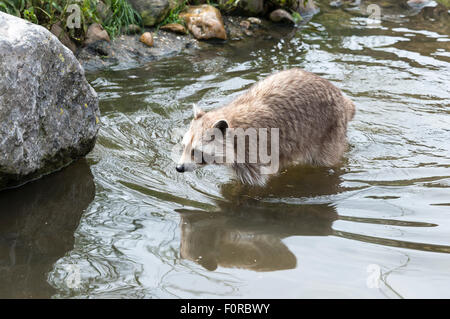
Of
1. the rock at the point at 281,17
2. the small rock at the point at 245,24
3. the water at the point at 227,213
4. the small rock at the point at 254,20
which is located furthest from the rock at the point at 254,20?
the water at the point at 227,213

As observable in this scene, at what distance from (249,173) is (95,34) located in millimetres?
3640

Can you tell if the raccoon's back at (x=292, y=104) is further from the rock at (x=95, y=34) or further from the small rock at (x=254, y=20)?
the small rock at (x=254, y=20)

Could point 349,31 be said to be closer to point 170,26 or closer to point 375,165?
point 170,26

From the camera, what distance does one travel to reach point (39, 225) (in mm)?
3764

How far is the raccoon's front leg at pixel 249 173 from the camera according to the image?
4480mm

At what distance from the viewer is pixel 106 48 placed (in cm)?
707

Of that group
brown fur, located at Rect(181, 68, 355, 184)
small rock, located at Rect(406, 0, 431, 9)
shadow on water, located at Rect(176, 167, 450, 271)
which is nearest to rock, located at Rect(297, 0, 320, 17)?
small rock, located at Rect(406, 0, 431, 9)

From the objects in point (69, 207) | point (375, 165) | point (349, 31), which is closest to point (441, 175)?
point (375, 165)

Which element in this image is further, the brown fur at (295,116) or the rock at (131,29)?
the rock at (131,29)

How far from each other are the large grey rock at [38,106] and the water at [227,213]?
0.20m

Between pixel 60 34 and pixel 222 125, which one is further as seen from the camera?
pixel 60 34

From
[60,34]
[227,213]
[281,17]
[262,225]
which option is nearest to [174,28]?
[60,34]

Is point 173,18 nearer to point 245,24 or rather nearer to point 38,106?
point 245,24

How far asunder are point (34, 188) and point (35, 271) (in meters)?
1.14
